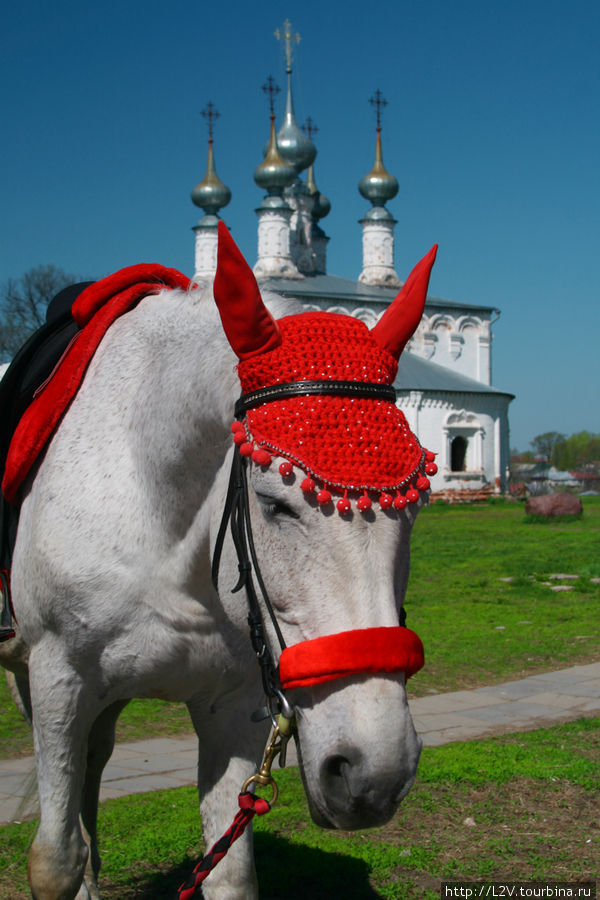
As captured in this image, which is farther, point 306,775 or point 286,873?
point 286,873

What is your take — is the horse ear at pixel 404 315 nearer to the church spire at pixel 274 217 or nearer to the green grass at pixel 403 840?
the green grass at pixel 403 840

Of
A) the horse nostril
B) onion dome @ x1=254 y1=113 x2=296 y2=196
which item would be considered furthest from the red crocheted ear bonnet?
onion dome @ x1=254 y1=113 x2=296 y2=196

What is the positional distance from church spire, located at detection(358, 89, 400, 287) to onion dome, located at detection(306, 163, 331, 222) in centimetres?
344

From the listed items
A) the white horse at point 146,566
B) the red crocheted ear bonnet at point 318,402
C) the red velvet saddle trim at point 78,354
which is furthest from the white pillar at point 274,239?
the red crocheted ear bonnet at point 318,402

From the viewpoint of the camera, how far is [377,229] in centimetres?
5147

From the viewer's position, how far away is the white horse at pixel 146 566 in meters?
2.32

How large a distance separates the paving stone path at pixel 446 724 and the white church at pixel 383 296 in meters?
30.6

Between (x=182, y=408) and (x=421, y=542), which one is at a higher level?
(x=182, y=408)

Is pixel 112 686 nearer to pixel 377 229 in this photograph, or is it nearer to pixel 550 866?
pixel 550 866

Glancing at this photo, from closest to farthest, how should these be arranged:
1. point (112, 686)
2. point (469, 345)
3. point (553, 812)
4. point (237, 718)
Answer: point (112, 686) < point (237, 718) < point (553, 812) < point (469, 345)

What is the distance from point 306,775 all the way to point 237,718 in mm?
922

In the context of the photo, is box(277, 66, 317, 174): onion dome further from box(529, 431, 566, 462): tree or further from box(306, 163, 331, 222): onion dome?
box(529, 431, 566, 462): tree

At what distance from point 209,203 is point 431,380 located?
18.0m

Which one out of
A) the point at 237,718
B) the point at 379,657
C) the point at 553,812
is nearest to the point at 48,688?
the point at 237,718
